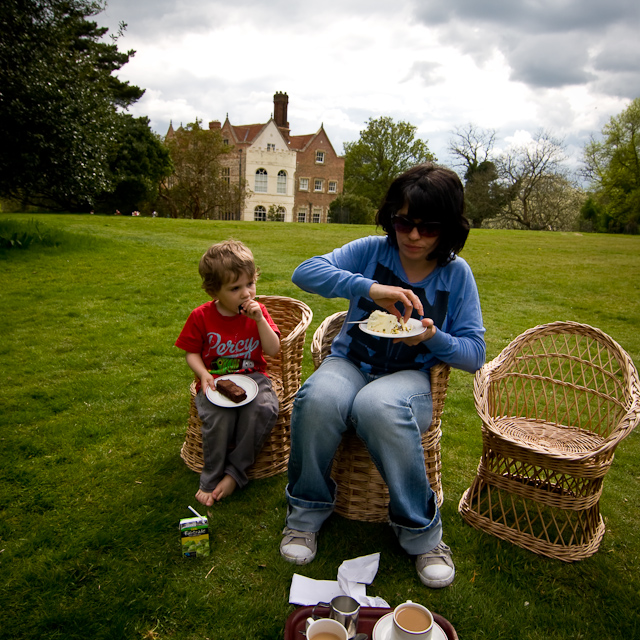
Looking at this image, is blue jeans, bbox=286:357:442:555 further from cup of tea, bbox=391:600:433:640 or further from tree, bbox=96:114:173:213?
tree, bbox=96:114:173:213

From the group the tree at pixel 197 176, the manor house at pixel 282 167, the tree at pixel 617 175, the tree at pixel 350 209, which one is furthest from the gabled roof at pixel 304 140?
the tree at pixel 617 175

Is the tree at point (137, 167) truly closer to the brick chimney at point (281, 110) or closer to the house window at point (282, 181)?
the house window at point (282, 181)

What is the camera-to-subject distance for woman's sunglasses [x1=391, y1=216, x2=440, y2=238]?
7.39 ft

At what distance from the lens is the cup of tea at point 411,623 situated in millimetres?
1518

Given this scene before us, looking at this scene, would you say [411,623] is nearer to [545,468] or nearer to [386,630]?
[386,630]

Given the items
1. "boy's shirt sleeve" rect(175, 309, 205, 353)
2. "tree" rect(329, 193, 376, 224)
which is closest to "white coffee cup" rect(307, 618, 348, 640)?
"boy's shirt sleeve" rect(175, 309, 205, 353)

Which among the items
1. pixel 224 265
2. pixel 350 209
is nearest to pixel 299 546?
pixel 224 265

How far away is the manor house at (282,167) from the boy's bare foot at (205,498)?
33.4m

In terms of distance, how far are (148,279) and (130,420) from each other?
194 inches

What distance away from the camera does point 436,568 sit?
210 cm

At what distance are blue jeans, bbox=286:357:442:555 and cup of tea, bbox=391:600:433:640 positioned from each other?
518 mm

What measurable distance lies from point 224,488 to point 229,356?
2.47ft

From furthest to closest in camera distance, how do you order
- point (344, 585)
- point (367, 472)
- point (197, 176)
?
1. point (197, 176)
2. point (367, 472)
3. point (344, 585)

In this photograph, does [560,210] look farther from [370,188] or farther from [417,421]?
[417,421]
